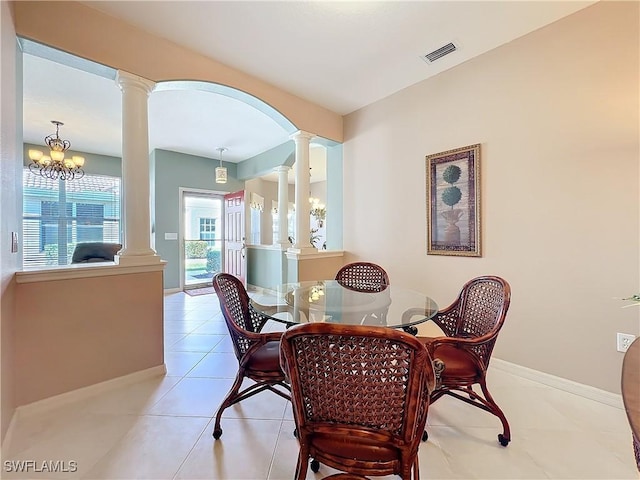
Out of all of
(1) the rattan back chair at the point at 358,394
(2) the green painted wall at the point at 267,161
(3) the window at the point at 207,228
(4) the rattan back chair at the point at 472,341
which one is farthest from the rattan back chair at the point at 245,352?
(3) the window at the point at 207,228

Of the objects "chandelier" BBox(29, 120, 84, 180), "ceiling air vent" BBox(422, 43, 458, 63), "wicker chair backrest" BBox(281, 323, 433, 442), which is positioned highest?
"ceiling air vent" BBox(422, 43, 458, 63)

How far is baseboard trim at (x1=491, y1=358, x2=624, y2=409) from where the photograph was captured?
73.5 inches

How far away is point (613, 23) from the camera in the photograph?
6.12 ft

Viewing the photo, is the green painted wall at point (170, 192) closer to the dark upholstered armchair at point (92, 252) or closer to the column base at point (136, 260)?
the dark upholstered armchair at point (92, 252)

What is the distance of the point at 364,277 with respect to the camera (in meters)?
2.64

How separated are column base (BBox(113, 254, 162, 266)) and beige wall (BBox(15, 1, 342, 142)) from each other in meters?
1.47

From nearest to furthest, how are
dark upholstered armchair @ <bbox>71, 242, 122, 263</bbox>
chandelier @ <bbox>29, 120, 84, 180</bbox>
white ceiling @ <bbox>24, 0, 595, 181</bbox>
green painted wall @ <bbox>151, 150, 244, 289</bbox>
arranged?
1. white ceiling @ <bbox>24, 0, 595, 181</bbox>
2. chandelier @ <bbox>29, 120, 84, 180</bbox>
3. dark upholstered armchair @ <bbox>71, 242, 122, 263</bbox>
4. green painted wall @ <bbox>151, 150, 244, 289</bbox>

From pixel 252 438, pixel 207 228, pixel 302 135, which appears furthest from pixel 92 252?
pixel 252 438

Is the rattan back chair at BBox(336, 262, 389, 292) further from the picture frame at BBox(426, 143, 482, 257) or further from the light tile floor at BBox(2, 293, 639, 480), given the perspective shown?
the light tile floor at BBox(2, 293, 639, 480)

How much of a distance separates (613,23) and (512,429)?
110 inches

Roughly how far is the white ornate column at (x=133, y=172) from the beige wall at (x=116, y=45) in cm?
13

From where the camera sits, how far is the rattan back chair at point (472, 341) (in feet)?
4.78

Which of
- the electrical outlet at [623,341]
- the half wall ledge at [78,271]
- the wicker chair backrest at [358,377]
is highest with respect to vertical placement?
the half wall ledge at [78,271]

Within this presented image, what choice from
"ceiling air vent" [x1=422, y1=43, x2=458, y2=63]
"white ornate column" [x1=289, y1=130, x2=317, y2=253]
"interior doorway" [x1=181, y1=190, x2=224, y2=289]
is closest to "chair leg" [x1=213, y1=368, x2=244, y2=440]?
"white ornate column" [x1=289, y1=130, x2=317, y2=253]
